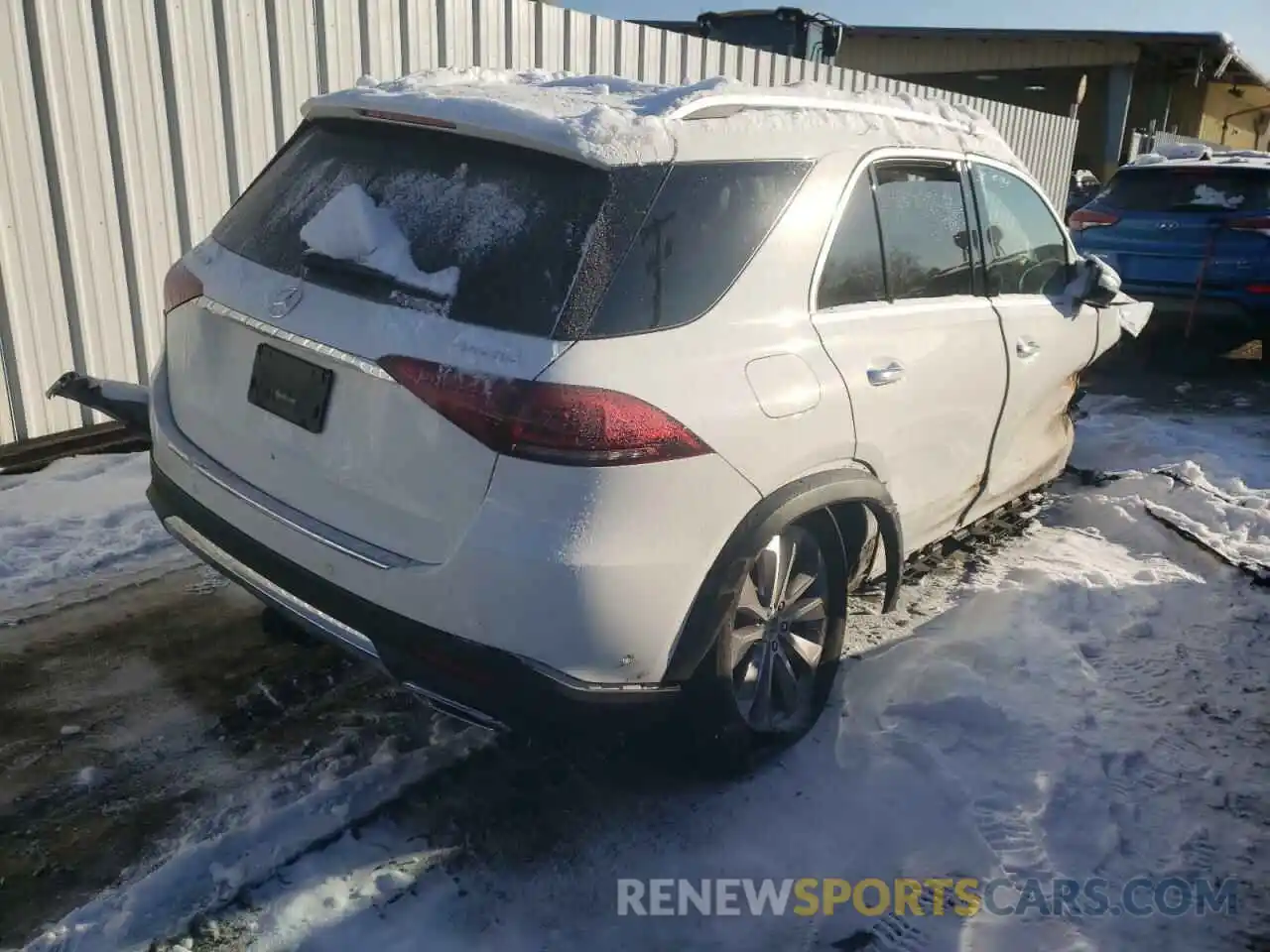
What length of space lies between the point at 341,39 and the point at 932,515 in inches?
180

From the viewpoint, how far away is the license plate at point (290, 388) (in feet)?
8.37

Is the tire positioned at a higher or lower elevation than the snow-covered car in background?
lower

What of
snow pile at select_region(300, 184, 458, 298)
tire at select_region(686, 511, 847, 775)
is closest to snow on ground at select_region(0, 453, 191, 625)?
snow pile at select_region(300, 184, 458, 298)

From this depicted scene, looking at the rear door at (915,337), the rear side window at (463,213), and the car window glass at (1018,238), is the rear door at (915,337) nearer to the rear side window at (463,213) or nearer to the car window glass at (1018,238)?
→ the car window glass at (1018,238)

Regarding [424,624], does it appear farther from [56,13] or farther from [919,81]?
[919,81]

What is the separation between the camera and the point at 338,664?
141 inches

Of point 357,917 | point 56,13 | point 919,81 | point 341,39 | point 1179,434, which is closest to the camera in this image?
point 357,917

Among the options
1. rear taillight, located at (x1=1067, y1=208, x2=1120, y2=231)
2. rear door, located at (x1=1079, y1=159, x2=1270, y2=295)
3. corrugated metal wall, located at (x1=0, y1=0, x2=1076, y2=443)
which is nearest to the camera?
corrugated metal wall, located at (x1=0, y1=0, x2=1076, y2=443)

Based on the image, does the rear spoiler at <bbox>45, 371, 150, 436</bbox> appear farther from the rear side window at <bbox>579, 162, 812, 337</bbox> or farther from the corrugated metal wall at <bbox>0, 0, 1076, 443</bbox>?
the rear side window at <bbox>579, 162, 812, 337</bbox>

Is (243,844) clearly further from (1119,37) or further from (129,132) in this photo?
(1119,37)

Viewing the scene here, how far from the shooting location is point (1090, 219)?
9.12 meters

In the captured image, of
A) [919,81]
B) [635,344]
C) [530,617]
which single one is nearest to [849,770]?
[530,617]

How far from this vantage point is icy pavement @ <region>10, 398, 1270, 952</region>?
2.53 m

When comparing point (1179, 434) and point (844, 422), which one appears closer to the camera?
point (844, 422)
